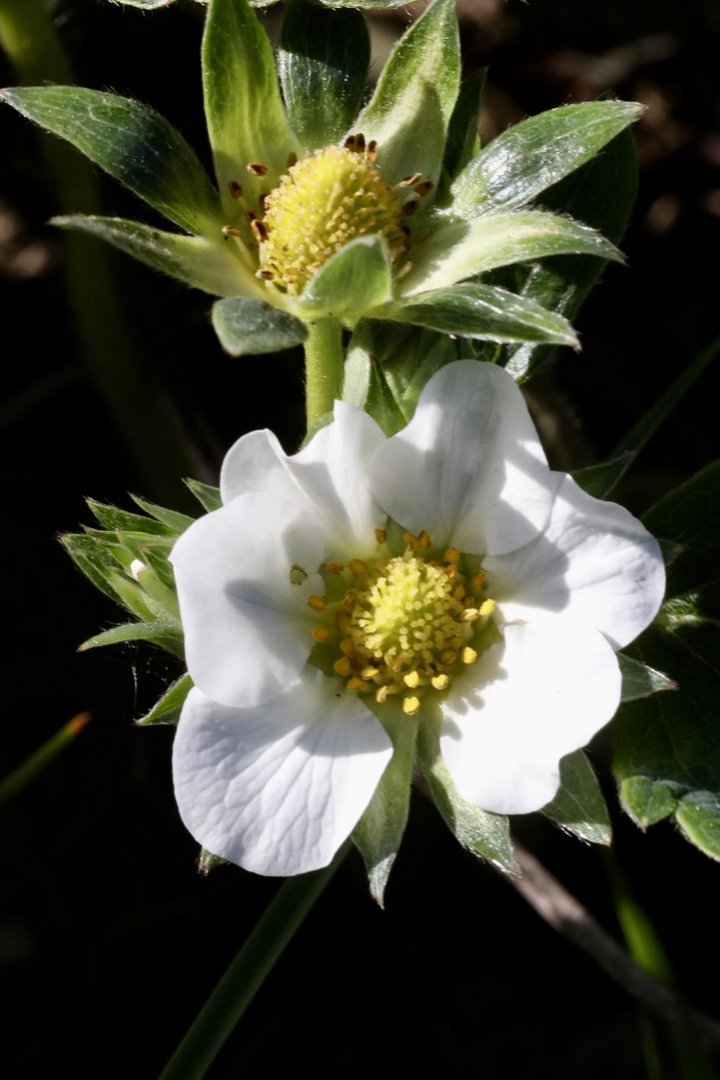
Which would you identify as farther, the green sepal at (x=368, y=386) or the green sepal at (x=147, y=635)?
the green sepal at (x=368, y=386)

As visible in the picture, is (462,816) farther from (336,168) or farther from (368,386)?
(336,168)

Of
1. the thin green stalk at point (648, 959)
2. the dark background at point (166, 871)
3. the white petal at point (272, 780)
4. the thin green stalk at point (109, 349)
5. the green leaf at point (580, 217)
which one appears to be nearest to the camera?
the white petal at point (272, 780)

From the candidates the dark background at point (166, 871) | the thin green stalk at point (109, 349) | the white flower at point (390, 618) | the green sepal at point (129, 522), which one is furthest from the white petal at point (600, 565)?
the thin green stalk at point (109, 349)

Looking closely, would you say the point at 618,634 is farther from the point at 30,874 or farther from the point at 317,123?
the point at 30,874

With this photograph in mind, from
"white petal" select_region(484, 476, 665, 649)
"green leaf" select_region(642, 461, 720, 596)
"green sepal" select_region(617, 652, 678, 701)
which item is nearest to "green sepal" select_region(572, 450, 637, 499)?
"white petal" select_region(484, 476, 665, 649)

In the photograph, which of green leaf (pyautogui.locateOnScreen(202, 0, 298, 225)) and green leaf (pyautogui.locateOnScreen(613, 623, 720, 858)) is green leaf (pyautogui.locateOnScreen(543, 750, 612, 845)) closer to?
green leaf (pyautogui.locateOnScreen(613, 623, 720, 858))

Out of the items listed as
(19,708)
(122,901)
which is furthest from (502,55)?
(122,901)

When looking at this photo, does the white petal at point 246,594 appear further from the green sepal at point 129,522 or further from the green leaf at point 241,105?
the green leaf at point 241,105

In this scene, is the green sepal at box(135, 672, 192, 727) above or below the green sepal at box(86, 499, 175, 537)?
below
